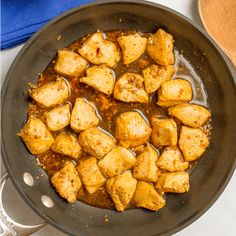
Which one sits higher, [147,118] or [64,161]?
[147,118]

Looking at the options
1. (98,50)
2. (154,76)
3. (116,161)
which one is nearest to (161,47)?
(154,76)

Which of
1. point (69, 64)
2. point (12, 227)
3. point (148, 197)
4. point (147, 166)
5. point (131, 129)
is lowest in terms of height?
point (12, 227)

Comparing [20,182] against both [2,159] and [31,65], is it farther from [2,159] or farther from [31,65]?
[31,65]

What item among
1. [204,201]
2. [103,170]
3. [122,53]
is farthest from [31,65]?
[204,201]

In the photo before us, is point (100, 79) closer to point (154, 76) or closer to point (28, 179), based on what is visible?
point (154, 76)

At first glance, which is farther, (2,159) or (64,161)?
(64,161)

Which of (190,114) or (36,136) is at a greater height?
(190,114)

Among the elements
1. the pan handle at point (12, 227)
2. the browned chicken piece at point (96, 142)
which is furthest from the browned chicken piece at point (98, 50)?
the pan handle at point (12, 227)

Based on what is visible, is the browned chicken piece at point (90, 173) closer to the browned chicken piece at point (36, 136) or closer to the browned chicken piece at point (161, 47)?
the browned chicken piece at point (36, 136)
